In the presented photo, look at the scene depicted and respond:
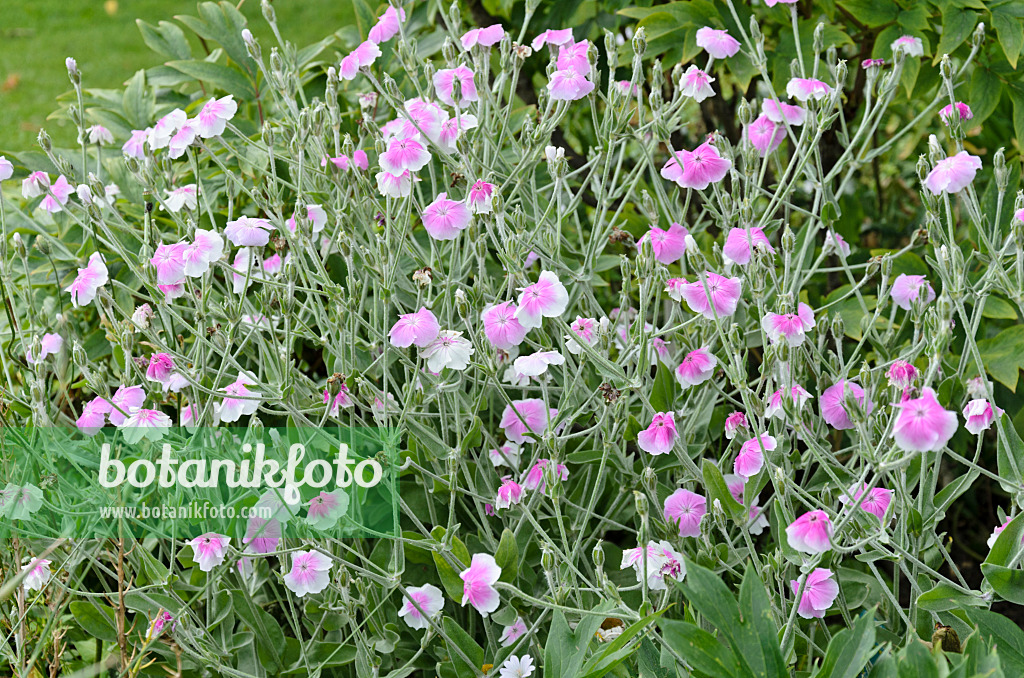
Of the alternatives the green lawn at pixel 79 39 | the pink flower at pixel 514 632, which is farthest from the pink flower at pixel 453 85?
the green lawn at pixel 79 39

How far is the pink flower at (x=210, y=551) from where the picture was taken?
1.05m

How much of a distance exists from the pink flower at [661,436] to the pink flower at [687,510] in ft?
0.31

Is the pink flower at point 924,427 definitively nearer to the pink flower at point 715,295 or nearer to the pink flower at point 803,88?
the pink flower at point 715,295

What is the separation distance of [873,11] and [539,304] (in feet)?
2.94

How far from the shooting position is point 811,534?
2.80 ft

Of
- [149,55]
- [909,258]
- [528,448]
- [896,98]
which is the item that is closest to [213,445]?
[528,448]

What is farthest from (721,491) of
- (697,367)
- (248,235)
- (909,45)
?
(909,45)

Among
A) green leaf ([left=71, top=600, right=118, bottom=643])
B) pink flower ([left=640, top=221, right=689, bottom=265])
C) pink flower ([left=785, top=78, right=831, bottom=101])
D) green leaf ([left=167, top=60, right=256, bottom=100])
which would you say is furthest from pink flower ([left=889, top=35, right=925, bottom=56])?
green leaf ([left=71, top=600, right=118, bottom=643])

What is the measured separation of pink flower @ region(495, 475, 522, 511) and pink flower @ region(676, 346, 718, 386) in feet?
0.81

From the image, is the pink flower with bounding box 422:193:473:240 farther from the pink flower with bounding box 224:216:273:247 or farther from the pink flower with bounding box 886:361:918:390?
the pink flower with bounding box 886:361:918:390

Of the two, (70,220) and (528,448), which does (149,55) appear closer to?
(70,220)

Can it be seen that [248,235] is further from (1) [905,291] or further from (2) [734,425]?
(1) [905,291]

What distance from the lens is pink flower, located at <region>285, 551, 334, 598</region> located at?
1.06m

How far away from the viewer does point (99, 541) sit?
123cm
